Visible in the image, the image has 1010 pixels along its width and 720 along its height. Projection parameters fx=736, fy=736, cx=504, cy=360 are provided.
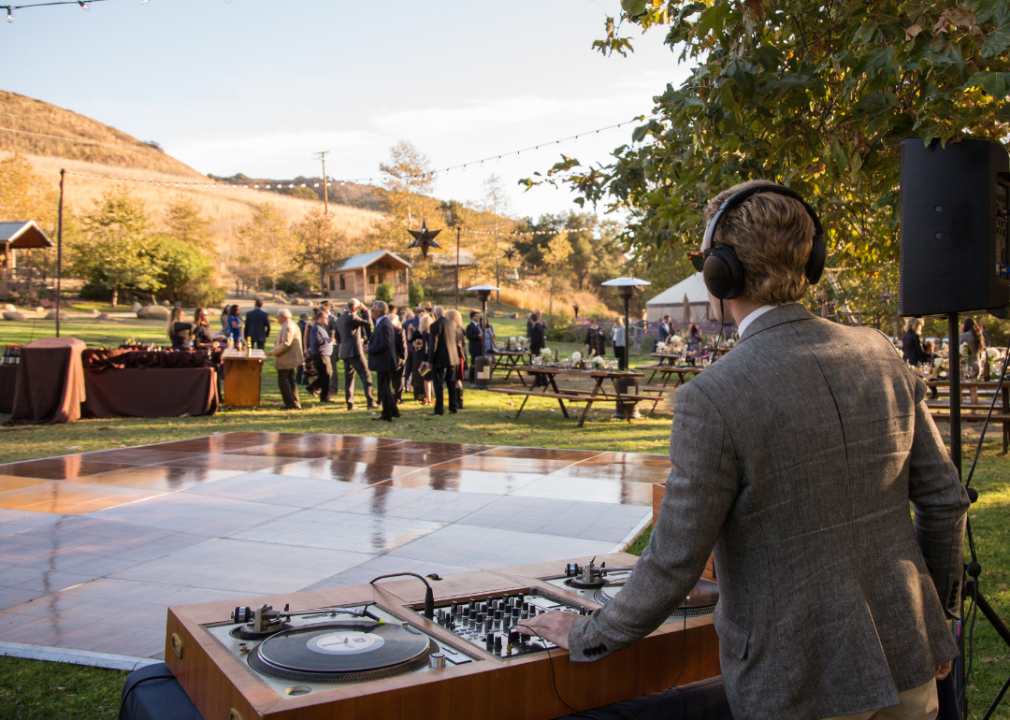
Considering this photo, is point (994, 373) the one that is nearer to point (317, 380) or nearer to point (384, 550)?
point (384, 550)

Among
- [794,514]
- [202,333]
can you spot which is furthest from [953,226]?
[202,333]

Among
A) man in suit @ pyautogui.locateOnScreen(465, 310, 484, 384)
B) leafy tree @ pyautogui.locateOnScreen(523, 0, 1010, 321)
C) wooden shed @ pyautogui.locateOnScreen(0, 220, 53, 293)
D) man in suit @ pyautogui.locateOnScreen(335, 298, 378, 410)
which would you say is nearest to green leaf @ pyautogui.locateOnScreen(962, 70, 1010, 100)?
leafy tree @ pyautogui.locateOnScreen(523, 0, 1010, 321)

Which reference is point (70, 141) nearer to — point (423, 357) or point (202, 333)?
point (202, 333)

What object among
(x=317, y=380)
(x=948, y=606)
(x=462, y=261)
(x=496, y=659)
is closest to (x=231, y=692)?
(x=496, y=659)

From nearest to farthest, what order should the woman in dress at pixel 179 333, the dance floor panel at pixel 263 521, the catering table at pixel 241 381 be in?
the dance floor panel at pixel 263 521 → the catering table at pixel 241 381 → the woman in dress at pixel 179 333

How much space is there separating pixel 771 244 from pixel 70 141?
10595cm

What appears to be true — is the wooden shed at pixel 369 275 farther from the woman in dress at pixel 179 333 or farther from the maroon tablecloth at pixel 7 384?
the maroon tablecloth at pixel 7 384

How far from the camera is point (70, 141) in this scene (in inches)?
3514

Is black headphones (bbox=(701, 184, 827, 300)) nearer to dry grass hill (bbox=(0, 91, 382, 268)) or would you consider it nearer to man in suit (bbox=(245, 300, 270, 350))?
man in suit (bbox=(245, 300, 270, 350))

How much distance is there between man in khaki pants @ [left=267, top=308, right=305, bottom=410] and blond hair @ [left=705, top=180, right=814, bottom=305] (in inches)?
489

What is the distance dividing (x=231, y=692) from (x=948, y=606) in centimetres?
162

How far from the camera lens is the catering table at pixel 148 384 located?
477 inches

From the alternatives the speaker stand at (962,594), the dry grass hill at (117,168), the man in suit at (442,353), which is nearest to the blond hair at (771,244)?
the speaker stand at (962,594)

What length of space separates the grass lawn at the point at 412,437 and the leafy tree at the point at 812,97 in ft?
7.57
